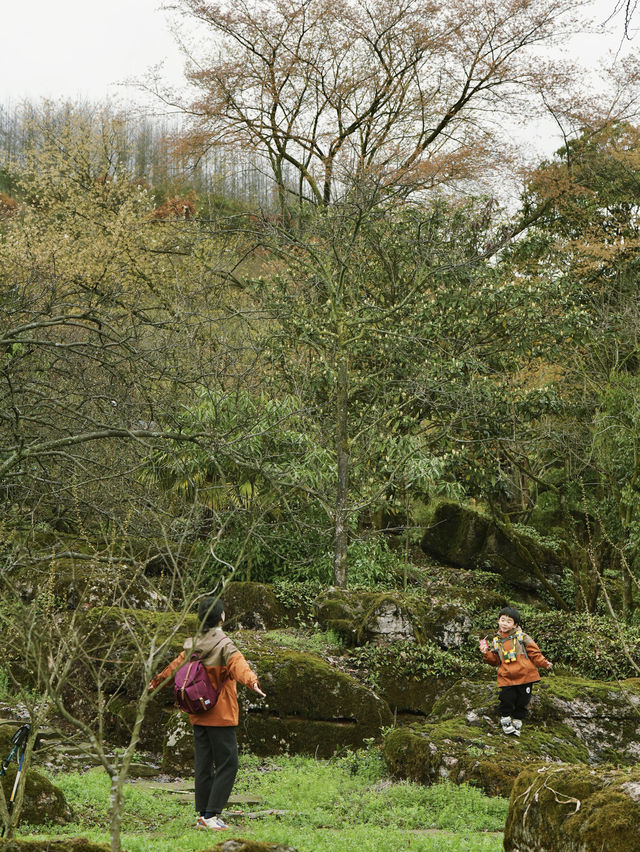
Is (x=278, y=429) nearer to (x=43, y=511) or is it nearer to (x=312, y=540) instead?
(x=312, y=540)

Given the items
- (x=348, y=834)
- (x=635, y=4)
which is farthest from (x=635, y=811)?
(x=635, y=4)

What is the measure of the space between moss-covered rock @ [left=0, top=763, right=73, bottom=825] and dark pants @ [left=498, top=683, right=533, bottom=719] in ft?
12.1

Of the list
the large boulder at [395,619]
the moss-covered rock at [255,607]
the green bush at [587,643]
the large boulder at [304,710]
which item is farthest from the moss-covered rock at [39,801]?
the green bush at [587,643]

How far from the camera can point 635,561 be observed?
12375 millimetres

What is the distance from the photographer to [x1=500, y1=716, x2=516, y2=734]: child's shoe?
258 inches

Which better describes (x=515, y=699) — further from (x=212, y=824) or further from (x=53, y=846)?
(x=53, y=846)

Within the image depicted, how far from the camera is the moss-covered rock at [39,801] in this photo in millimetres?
4484

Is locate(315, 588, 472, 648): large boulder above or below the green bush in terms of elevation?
above

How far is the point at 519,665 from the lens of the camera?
667 cm

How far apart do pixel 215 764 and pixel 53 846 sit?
2.42 meters

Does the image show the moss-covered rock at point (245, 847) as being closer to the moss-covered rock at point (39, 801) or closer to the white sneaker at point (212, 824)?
the white sneaker at point (212, 824)

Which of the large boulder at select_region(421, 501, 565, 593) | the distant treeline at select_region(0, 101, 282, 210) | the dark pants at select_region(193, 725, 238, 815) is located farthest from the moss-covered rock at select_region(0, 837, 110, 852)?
the distant treeline at select_region(0, 101, 282, 210)

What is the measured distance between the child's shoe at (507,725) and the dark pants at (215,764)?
2.66 m

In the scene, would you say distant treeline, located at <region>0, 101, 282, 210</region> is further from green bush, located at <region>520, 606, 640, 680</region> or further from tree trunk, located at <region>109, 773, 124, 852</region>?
tree trunk, located at <region>109, 773, 124, 852</region>
